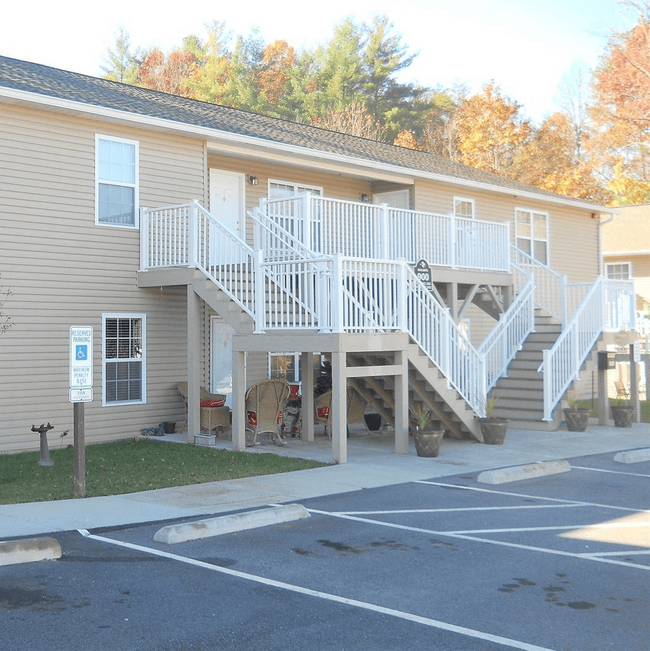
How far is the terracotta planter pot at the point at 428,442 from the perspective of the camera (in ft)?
42.1

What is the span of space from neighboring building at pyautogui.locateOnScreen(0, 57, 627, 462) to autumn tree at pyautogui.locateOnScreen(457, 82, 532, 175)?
2242 centimetres

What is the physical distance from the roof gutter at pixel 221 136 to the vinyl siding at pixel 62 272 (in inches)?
18.0

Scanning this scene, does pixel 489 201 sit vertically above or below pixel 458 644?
above

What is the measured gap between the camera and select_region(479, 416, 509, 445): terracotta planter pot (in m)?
14.3

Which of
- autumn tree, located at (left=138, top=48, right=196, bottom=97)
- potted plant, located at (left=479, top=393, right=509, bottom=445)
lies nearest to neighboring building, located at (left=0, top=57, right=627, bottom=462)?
potted plant, located at (left=479, top=393, right=509, bottom=445)

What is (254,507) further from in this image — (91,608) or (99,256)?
(99,256)

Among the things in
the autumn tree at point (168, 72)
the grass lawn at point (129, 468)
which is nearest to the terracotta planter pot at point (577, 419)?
the grass lawn at point (129, 468)

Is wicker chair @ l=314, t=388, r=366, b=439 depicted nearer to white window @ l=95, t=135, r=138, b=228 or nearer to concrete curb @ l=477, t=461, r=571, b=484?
concrete curb @ l=477, t=461, r=571, b=484

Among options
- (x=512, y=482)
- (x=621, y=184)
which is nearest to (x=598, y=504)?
(x=512, y=482)

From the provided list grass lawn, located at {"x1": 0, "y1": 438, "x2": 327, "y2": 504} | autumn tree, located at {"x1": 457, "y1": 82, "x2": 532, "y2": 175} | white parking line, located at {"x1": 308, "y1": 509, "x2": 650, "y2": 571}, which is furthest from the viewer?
autumn tree, located at {"x1": 457, "y1": 82, "x2": 532, "y2": 175}

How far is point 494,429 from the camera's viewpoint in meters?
14.3

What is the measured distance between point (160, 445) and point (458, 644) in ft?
32.1

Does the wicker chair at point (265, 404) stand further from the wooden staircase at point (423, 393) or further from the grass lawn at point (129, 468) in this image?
the wooden staircase at point (423, 393)

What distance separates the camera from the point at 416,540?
7.80 meters
